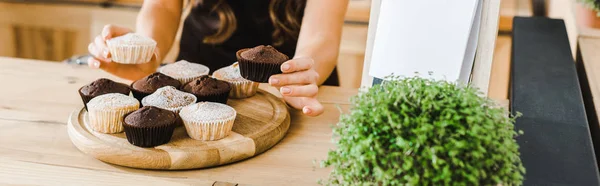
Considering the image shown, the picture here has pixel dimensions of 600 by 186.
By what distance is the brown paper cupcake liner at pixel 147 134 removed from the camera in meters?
1.24

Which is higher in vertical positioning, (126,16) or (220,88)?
(220,88)

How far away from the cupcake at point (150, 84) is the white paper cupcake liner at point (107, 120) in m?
0.15

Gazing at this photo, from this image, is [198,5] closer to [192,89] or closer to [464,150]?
[192,89]

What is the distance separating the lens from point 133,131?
1263 mm

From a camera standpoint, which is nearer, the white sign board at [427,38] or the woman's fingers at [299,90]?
the white sign board at [427,38]

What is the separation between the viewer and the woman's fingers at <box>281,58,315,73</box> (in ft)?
4.80

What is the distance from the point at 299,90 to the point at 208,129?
0.94 ft

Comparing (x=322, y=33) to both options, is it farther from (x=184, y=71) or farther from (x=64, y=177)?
(x=64, y=177)

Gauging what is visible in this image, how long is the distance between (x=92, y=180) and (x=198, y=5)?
129cm

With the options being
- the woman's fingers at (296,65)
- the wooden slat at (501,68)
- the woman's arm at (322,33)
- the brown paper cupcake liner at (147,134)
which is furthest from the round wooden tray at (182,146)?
the wooden slat at (501,68)

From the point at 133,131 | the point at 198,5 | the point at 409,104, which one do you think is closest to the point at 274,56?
the point at 133,131

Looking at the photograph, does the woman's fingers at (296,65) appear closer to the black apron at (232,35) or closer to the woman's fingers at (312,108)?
the woman's fingers at (312,108)

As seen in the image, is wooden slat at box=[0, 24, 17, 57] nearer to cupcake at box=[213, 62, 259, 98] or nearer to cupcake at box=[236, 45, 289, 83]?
cupcake at box=[213, 62, 259, 98]

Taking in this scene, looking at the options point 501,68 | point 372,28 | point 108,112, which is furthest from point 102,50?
point 501,68
